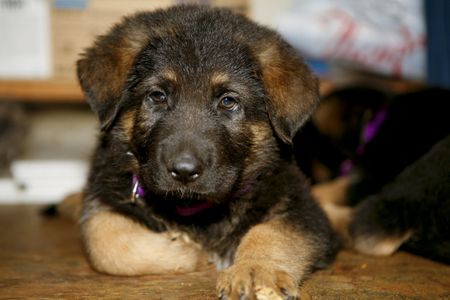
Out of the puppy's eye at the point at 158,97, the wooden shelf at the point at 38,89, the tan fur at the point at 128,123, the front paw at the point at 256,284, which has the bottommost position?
the wooden shelf at the point at 38,89

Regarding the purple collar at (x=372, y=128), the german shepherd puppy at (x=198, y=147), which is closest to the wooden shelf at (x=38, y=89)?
the german shepherd puppy at (x=198, y=147)

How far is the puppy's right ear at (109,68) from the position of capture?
119 inches

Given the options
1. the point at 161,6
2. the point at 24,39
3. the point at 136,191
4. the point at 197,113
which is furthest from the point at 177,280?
the point at 24,39

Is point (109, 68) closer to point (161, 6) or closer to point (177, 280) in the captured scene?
point (177, 280)

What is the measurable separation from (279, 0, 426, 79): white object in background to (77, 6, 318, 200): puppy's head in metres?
2.28

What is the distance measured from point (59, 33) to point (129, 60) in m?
3.19

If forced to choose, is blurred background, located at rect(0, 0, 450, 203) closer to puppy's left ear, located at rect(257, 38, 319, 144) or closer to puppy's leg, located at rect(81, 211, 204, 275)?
puppy's left ear, located at rect(257, 38, 319, 144)

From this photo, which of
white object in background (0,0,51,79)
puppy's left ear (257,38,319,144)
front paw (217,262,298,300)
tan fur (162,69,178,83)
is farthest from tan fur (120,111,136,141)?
white object in background (0,0,51,79)

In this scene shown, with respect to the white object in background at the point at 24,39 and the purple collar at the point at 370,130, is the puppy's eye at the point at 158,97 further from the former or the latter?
the white object in background at the point at 24,39

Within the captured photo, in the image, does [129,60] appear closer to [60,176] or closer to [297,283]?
[297,283]

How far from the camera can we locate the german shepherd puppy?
111 inches

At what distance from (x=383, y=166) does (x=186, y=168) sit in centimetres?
218

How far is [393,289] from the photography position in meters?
2.87

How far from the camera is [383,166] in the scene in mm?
4359
